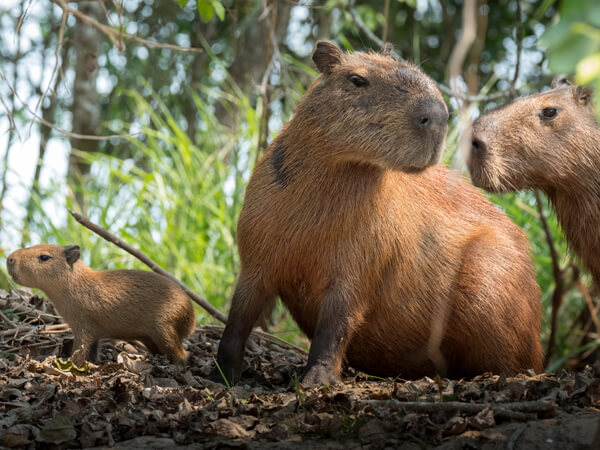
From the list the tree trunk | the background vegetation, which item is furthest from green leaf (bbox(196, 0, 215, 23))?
the tree trunk

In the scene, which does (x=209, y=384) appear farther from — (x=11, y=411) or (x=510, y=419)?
(x=510, y=419)

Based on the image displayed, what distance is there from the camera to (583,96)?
377 centimetres

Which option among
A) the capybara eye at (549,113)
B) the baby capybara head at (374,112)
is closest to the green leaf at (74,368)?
the baby capybara head at (374,112)

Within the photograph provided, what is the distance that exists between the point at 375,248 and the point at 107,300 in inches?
58.0

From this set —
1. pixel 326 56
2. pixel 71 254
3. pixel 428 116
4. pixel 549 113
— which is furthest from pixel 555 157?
pixel 71 254

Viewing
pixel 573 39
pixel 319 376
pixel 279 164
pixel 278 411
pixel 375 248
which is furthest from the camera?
pixel 279 164

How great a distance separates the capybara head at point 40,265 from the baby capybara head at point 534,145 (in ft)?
7.27

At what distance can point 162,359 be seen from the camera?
3.81 m

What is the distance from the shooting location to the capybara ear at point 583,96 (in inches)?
148

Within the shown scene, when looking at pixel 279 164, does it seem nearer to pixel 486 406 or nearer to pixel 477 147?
pixel 477 147

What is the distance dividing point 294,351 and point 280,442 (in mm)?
1955

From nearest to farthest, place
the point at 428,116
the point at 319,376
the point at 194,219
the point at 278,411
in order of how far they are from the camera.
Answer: the point at 278,411
the point at 428,116
the point at 319,376
the point at 194,219

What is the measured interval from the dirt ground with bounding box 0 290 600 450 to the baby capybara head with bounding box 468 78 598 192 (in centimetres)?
99

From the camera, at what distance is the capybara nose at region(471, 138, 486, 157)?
3666mm
